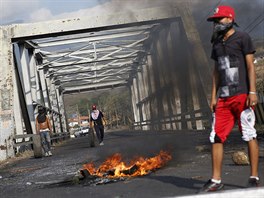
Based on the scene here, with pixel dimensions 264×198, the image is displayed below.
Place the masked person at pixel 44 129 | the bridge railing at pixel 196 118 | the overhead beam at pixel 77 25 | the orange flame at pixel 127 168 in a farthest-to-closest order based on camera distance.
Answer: the overhead beam at pixel 77 25 < the bridge railing at pixel 196 118 < the masked person at pixel 44 129 < the orange flame at pixel 127 168

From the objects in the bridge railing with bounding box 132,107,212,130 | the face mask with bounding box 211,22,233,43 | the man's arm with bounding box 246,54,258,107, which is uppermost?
the face mask with bounding box 211,22,233,43

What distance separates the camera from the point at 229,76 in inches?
210

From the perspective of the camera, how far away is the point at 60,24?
2131cm

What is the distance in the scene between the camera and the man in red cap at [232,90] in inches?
206

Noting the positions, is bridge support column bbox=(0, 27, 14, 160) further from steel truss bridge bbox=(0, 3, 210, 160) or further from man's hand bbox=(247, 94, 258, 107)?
man's hand bbox=(247, 94, 258, 107)

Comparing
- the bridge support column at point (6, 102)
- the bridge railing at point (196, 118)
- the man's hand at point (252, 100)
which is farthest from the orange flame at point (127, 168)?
the bridge support column at point (6, 102)

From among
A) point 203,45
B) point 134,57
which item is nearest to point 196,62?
point 203,45

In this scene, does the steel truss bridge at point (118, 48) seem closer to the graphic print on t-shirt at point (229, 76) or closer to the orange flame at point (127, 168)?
the orange flame at point (127, 168)

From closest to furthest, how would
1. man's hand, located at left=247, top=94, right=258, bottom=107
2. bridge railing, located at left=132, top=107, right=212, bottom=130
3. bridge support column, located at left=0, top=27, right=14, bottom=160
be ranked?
man's hand, located at left=247, top=94, right=258, bottom=107 → bridge support column, located at left=0, top=27, right=14, bottom=160 → bridge railing, located at left=132, top=107, right=212, bottom=130

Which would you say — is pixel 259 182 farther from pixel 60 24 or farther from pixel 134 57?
pixel 134 57

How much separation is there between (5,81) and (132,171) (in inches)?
474

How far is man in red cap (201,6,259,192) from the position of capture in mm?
5242

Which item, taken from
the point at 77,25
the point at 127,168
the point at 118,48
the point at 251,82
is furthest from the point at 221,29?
the point at 118,48

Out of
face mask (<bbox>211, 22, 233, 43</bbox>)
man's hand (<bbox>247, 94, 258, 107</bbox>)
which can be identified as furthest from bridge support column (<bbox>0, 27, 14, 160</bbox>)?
man's hand (<bbox>247, 94, 258, 107</bbox>)
